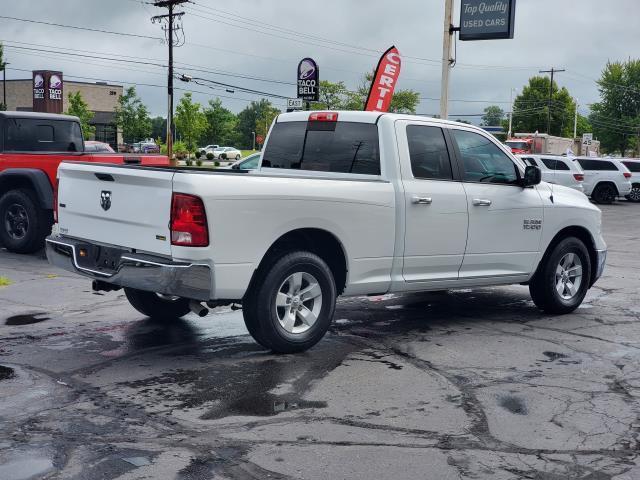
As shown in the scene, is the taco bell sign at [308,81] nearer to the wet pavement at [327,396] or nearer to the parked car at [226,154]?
the wet pavement at [327,396]

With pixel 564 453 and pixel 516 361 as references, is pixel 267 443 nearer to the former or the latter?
pixel 564 453

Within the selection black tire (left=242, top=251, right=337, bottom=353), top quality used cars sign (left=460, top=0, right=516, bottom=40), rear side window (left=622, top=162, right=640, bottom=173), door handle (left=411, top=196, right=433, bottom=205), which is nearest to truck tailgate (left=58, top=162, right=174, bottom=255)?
black tire (left=242, top=251, right=337, bottom=353)

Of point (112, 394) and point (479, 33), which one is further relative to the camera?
point (479, 33)

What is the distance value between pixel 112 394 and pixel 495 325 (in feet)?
13.6

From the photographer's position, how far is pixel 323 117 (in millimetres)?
7570

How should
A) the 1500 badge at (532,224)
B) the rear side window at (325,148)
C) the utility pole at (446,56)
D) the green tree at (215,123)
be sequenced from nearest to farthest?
1. the rear side window at (325,148)
2. the 1500 badge at (532,224)
3. the utility pole at (446,56)
4. the green tree at (215,123)

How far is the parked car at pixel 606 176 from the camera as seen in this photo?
107 ft

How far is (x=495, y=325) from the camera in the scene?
813 cm

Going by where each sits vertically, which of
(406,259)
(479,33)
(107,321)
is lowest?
(107,321)

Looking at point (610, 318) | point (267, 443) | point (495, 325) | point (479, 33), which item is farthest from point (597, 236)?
point (479, 33)

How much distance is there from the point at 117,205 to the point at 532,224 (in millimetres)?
4189

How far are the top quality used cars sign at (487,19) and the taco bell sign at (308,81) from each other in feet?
18.4

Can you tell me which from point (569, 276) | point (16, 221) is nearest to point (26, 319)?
point (16, 221)

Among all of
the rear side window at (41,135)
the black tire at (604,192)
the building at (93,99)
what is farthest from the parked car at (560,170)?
the building at (93,99)
